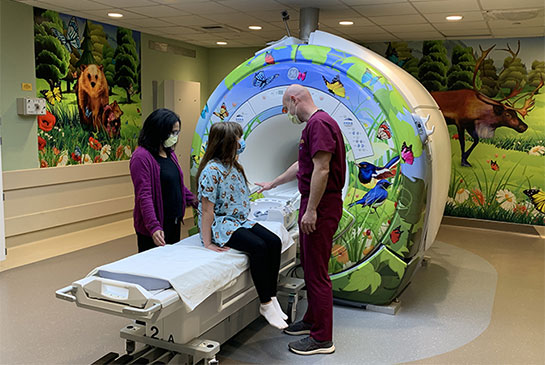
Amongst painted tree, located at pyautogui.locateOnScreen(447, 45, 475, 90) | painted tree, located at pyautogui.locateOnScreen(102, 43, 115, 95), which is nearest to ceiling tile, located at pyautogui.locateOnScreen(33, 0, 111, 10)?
painted tree, located at pyautogui.locateOnScreen(102, 43, 115, 95)

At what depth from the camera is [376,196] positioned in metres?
3.23

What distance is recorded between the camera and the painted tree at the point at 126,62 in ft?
19.3

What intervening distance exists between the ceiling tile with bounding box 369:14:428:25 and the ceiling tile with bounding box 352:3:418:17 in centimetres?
15

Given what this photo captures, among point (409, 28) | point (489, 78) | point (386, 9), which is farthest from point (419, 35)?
point (386, 9)

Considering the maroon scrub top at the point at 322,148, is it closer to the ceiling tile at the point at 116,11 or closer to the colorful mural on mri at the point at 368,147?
the colorful mural on mri at the point at 368,147

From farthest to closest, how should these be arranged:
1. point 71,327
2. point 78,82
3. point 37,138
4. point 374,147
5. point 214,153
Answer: point 78,82
point 37,138
point 374,147
point 71,327
point 214,153

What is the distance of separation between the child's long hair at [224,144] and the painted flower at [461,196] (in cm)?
439

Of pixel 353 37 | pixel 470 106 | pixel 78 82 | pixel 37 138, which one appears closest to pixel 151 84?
pixel 78 82

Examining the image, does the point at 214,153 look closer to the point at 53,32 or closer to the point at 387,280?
the point at 387,280

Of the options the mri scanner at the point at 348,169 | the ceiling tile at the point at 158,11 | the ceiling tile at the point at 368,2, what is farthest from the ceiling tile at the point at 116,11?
the ceiling tile at the point at 368,2

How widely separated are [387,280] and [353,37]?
3688 millimetres

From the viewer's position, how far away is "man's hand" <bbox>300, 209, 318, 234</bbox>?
8.61 feet

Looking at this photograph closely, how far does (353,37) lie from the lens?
6.12 meters

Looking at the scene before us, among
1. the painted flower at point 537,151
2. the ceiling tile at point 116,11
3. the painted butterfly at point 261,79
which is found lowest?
the painted flower at point 537,151
